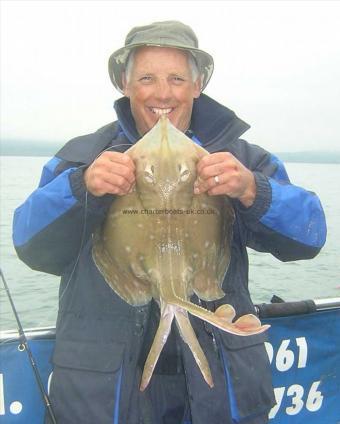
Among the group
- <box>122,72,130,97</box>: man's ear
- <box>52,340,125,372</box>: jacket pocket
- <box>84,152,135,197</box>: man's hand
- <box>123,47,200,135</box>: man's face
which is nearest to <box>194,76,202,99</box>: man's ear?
<box>123,47,200,135</box>: man's face

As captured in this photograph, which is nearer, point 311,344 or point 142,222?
point 142,222

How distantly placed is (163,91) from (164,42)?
0.29m

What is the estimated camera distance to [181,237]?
2271mm

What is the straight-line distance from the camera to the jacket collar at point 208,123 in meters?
2.96

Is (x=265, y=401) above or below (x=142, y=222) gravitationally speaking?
below

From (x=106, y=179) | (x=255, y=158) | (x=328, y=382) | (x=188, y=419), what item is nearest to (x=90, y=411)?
(x=188, y=419)

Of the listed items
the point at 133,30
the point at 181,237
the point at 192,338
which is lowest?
the point at 192,338

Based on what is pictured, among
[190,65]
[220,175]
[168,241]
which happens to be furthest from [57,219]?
[190,65]

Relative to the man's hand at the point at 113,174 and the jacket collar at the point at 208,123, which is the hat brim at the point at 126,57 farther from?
the man's hand at the point at 113,174

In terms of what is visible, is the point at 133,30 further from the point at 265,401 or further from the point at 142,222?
the point at 265,401

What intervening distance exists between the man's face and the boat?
1737 millimetres

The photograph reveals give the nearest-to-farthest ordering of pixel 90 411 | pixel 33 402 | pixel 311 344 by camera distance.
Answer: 1. pixel 90 411
2. pixel 33 402
3. pixel 311 344

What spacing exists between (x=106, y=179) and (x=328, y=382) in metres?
3.15

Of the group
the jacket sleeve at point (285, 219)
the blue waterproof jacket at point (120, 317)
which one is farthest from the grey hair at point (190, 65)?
the jacket sleeve at point (285, 219)
